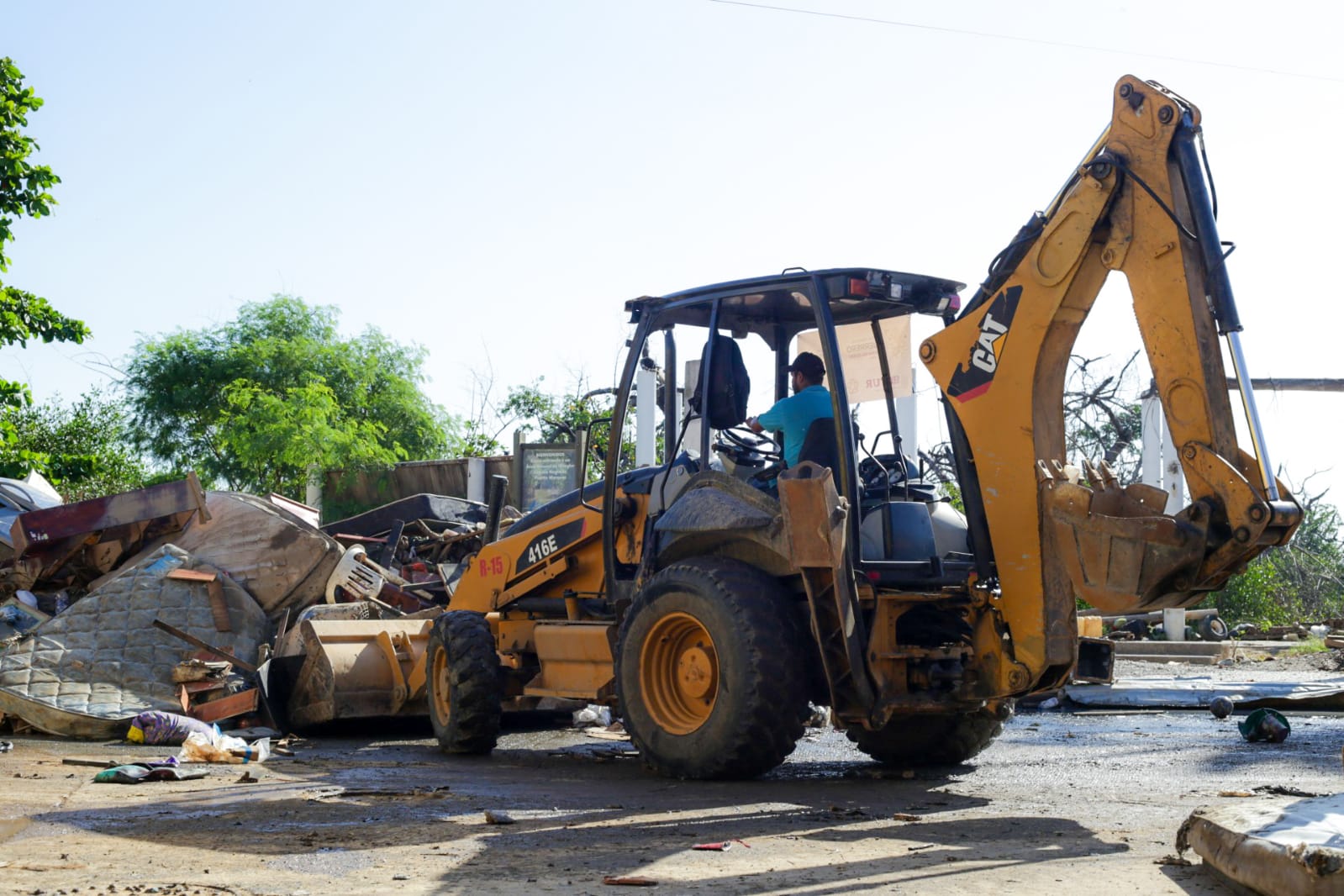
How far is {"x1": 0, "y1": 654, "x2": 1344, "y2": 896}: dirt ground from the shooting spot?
4539 mm

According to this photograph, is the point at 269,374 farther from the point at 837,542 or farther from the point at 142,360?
the point at 837,542

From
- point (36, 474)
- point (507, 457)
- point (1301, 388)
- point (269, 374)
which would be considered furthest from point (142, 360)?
point (1301, 388)

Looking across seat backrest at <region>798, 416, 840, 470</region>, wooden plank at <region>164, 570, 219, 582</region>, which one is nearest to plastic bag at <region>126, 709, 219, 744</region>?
wooden plank at <region>164, 570, 219, 582</region>

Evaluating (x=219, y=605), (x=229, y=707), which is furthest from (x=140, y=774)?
(x=219, y=605)

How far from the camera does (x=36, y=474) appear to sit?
2069 cm

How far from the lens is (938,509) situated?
7207mm

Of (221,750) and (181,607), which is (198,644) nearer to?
(181,607)

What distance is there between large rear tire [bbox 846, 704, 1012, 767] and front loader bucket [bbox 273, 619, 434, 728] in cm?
378

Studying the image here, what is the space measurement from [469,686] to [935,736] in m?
3.09

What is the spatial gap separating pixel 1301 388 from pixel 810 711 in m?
14.2

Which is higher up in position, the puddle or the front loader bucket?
the front loader bucket

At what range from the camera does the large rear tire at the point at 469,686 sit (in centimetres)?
903

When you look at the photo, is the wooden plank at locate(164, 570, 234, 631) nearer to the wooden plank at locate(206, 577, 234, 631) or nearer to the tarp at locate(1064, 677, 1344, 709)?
the wooden plank at locate(206, 577, 234, 631)

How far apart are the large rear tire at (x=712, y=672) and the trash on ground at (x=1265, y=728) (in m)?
A: 3.93
